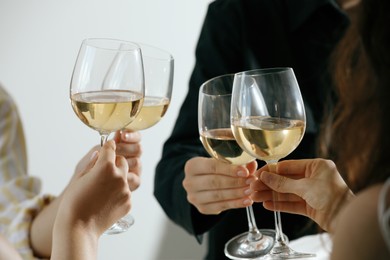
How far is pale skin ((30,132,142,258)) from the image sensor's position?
4.59 feet

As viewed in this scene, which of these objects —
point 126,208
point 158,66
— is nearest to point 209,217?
point 158,66

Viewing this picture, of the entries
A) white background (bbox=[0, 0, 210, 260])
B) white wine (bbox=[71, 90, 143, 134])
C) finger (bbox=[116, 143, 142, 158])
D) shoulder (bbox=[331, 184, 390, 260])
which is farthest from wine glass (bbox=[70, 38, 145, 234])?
white background (bbox=[0, 0, 210, 260])

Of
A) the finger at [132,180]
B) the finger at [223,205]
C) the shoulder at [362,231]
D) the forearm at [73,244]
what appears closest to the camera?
the shoulder at [362,231]

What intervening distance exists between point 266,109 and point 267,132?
0.12 feet

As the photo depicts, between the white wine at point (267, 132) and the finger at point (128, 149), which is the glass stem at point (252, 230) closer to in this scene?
the white wine at point (267, 132)

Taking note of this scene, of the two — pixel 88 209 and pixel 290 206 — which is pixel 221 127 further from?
pixel 88 209

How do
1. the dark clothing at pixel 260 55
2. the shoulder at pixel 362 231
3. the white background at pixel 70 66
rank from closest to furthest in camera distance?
1. the shoulder at pixel 362 231
2. the dark clothing at pixel 260 55
3. the white background at pixel 70 66

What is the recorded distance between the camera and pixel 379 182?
0.66m

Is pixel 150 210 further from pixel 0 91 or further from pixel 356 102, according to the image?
pixel 356 102

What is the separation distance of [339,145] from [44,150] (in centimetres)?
189

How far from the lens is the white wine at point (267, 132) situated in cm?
107

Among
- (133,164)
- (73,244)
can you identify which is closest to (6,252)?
(73,244)

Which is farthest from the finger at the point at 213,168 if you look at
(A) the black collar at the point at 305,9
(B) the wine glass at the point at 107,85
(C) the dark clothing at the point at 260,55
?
(A) the black collar at the point at 305,9

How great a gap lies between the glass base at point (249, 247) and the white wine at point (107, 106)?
0.31 metres
